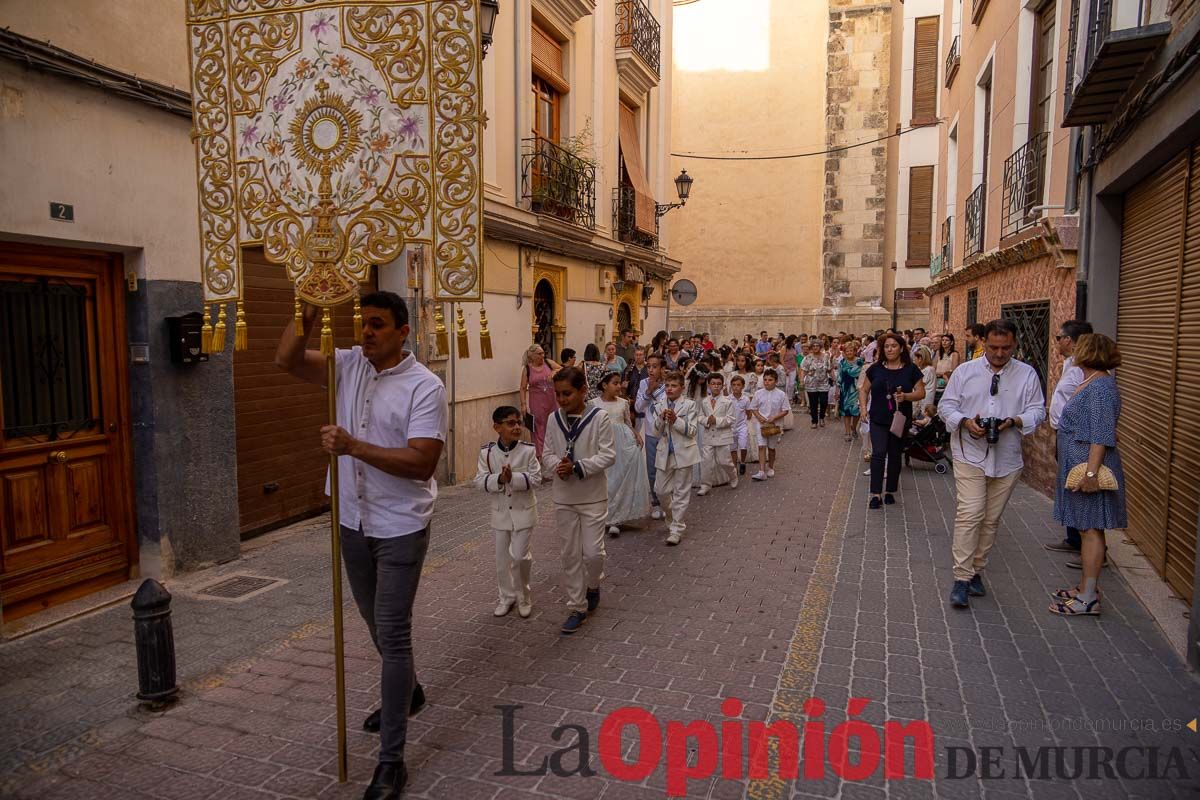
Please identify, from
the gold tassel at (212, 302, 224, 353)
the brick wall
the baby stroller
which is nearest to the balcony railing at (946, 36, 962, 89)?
the brick wall

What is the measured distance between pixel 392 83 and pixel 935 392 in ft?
33.1

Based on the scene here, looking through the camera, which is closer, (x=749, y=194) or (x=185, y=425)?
(x=185, y=425)

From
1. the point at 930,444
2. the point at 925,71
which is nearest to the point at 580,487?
the point at 930,444

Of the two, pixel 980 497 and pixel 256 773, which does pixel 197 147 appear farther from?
Result: pixel 980 497

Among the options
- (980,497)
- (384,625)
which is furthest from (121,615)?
(980,497)

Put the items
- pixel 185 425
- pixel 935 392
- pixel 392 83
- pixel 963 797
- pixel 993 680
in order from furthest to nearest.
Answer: pixel 935 392 → pixel 185 425 → pixel 993 680 → pixel 392 83 → pixel 963 797

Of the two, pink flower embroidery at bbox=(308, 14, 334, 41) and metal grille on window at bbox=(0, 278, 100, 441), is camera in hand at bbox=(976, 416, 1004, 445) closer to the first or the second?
pink flower embroidery at bbox=(308, 14, 334, 41)

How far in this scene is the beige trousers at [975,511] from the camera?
5.62 meters

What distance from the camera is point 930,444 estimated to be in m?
11.3

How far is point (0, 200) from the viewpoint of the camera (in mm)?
4941

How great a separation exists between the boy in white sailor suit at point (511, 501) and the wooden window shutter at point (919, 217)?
870 inches

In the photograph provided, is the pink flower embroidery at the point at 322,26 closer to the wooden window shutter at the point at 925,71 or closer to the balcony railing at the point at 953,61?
the balcony railing at the point at 953,61

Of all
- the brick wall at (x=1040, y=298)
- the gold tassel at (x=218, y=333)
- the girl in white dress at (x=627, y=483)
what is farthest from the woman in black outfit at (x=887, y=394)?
the gold tassel at (x=218, y=333)

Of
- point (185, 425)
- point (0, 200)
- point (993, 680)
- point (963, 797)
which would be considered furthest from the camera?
point (185, 425)
